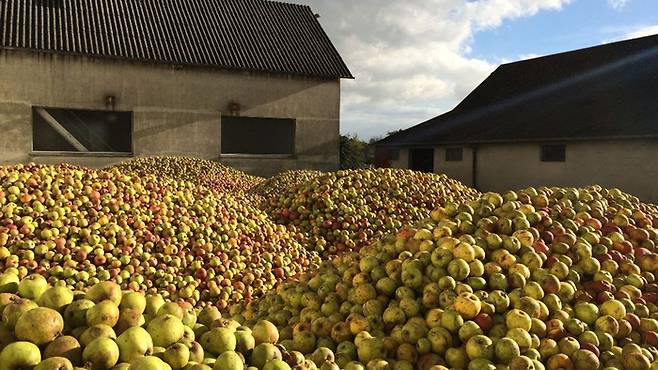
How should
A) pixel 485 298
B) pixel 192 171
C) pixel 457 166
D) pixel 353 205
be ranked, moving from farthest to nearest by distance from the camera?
pixel 457 166, pixel 192 171, pixel 353 205, pixel 485 298

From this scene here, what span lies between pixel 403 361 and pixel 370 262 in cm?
100

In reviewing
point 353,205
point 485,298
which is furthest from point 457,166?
point 485,298

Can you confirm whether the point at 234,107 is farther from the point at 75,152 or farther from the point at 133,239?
the point at 133,239

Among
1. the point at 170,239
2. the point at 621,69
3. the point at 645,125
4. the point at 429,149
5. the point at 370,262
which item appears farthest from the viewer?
the point at 429,149

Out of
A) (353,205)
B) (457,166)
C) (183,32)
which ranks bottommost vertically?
(353,205)

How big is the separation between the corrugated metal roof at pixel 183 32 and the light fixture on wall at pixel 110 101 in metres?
1.48

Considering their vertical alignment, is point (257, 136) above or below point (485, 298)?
above

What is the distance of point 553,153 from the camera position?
1891 cm

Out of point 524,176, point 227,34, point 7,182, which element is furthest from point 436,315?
point 227,34

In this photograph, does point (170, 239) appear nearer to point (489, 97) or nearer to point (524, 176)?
point (524, 176)

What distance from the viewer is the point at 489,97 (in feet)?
88.9

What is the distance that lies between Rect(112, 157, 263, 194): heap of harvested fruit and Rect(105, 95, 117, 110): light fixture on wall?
444 centimetres

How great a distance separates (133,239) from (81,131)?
16340 millimetres

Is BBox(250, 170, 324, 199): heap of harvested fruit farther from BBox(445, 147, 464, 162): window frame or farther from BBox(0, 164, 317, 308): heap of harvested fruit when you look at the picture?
BBox(445, 147, 464, 162): window frame
